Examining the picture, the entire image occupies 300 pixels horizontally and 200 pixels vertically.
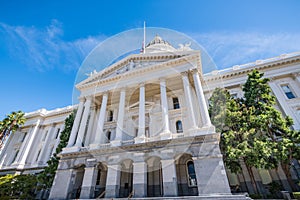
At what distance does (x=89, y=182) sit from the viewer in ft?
51.5

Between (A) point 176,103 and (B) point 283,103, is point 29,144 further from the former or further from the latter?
(B) point 283,103

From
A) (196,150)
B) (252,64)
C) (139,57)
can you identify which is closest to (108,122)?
(139,57)

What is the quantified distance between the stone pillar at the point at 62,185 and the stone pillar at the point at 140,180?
7130 millimetres

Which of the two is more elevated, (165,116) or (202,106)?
(202,106)

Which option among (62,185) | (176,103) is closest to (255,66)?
(176,103)

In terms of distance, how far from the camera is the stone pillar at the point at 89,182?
15133 mm

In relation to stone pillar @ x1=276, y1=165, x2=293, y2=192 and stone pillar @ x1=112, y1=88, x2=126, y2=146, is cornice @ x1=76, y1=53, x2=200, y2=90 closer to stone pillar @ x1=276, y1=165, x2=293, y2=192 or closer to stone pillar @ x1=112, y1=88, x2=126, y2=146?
stone pillar @ x1=112, y1=88, x2=126, y2=146

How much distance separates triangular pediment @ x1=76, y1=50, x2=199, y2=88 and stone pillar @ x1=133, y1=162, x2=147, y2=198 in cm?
1169

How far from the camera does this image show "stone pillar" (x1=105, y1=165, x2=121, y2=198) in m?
14.5

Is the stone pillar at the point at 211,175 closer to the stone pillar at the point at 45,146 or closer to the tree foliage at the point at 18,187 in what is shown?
the tree foliage at the point at 18,187

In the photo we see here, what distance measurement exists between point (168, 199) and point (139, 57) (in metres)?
17.3

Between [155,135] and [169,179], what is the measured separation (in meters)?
6.57

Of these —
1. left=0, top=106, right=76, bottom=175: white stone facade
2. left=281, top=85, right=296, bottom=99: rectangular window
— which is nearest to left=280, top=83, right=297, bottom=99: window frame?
left=281, top=85, right=296, bottom=99: rectangular window

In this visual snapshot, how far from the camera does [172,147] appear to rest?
48.2 ft
